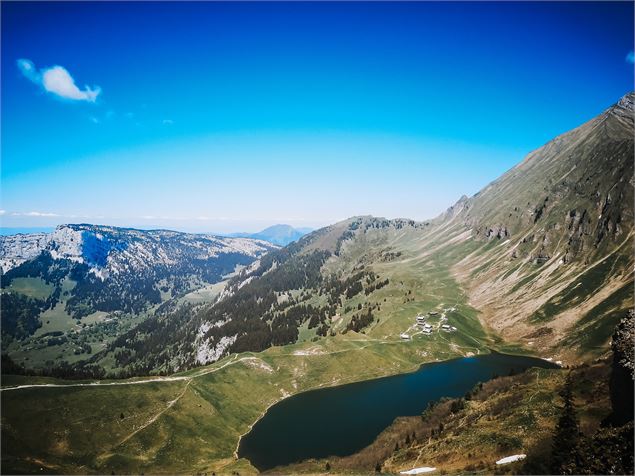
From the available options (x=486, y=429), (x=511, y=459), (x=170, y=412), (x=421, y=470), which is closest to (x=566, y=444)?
(x=511, y=459)

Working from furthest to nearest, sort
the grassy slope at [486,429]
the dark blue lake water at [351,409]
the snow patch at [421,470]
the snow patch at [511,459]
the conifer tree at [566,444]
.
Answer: the dark blue lake water at [351,409]
the snow patch at [421,470]
the grassy slope at [486,429]
the snow patch at [511,459]
the conifer tree at [566,444]

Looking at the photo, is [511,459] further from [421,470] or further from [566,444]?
[421,470]

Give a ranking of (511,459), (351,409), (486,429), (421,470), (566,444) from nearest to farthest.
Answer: (566,444)
(511,459)
(421,470)
(486,429)
(351,409)

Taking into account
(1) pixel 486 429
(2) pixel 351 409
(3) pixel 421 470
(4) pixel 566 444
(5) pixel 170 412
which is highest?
(4) pixel 566 444

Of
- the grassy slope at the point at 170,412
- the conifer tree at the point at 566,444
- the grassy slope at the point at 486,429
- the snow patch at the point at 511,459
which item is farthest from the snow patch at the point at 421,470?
the grassy slope at the point at 170,412

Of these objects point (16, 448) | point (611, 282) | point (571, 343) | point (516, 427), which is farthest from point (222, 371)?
point (611, 282)

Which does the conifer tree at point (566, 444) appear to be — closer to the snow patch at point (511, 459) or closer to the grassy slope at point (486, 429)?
the grassy slope at point (486, 429)

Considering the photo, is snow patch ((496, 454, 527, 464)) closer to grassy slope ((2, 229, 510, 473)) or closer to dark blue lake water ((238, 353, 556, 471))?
dark blue lake water ((238, 353, 556, 471))

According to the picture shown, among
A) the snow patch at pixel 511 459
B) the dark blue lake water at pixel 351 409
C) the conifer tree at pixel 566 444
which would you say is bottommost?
the dark blue lake water at pixel 351 409
